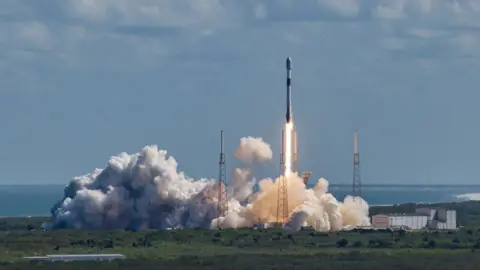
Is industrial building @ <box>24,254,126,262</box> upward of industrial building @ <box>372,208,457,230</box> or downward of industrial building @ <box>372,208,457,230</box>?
downward

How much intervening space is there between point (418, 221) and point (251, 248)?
37074mm

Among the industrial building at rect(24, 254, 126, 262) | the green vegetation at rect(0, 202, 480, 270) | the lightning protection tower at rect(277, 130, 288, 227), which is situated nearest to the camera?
the green vegetation at rect(0, 202, 480, 270)

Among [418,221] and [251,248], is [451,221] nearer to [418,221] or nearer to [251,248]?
[418,221]

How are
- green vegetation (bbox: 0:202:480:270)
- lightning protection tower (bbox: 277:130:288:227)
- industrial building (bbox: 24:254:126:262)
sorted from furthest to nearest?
lightning protection tower (bbox: 277:130:288:227) → industrial building (bbox: 24:254:126:262) → green vegetation (bbox: 0:202:480:270)

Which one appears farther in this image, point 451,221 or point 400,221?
point 451,221

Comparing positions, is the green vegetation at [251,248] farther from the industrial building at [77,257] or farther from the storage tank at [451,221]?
the storage tank at [451,221]

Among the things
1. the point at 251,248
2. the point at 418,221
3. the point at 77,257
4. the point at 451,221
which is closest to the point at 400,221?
the point at 418,221

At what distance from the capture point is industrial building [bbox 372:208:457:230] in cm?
17700

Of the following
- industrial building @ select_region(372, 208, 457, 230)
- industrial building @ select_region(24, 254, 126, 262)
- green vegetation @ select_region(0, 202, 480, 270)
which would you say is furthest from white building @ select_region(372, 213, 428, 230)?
industrial building @ select_region(24, 254, 126, 262)

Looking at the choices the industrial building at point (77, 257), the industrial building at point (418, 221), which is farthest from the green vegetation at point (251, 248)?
the industrial building at point (418, 221)

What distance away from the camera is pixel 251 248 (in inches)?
5827

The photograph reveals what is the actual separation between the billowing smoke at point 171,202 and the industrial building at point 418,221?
2291 mm

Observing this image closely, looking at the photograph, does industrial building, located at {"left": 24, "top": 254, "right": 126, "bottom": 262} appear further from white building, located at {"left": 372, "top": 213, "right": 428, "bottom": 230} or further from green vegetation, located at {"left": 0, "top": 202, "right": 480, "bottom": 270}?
white building, located at {"left": 372, "top": 213, "right": 428, "bottom": 230}

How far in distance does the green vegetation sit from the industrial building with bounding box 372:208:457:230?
16.9 ft
